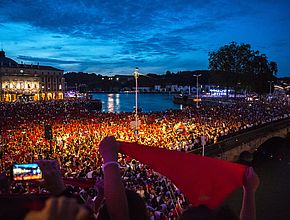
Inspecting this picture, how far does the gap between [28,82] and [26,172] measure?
127 meters

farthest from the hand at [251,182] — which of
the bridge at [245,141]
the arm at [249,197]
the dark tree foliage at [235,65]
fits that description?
the dark tree foliage at [235,65]

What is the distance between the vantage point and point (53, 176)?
100 inches

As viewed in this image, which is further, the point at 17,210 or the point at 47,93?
the point at 47,93

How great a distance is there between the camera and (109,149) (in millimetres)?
2484

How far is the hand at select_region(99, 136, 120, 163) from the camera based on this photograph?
2441mm

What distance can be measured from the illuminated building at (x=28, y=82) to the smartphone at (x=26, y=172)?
384 ft

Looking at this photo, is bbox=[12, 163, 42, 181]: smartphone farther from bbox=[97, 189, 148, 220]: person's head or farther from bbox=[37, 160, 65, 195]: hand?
bbox=[97, 189, 148, 220]: person's head

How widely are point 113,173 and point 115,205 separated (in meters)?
0.23

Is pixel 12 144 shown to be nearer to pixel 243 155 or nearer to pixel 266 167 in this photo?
pixel 243 155

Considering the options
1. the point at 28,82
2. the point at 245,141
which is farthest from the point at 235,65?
the point at 28,82

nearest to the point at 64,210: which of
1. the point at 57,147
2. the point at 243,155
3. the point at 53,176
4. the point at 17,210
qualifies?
the point at 17,210

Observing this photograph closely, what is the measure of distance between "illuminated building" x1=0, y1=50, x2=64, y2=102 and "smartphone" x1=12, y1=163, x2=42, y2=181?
11711 centimetres

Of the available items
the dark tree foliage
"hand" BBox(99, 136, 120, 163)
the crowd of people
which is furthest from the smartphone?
the dark tree foliage

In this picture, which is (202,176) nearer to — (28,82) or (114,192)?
(114,192)
